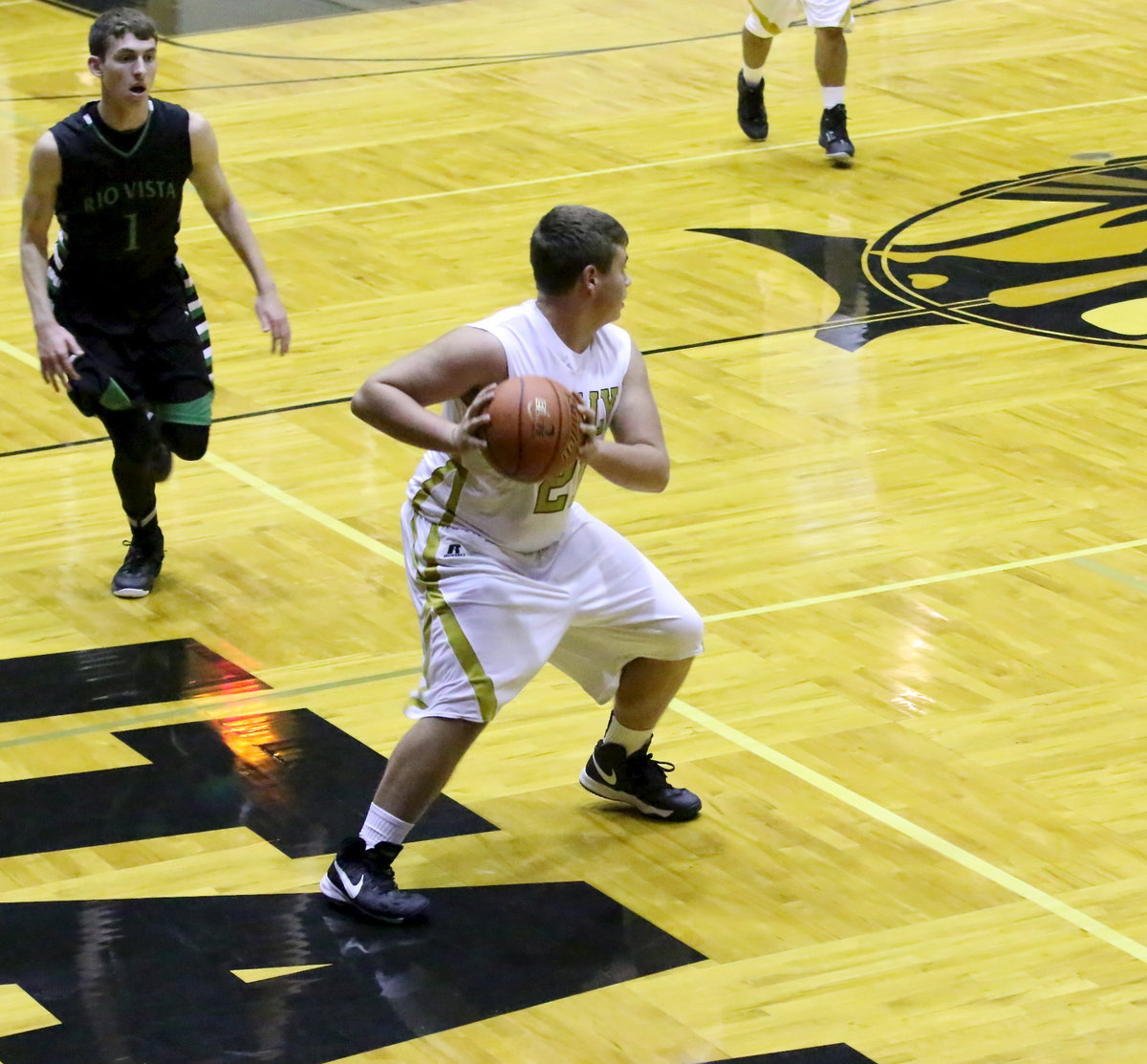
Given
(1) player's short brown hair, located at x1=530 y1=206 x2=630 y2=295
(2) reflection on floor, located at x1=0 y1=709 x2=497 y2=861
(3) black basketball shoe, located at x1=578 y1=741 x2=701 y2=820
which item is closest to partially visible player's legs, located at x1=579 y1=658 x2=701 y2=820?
(3) black basketball shoe, located at x1=578 y1=741 x2=701 y2=820

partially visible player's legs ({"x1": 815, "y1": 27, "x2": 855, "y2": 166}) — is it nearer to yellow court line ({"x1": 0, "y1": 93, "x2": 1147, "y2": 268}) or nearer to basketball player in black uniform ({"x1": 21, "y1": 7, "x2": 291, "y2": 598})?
yellow court line ({"x1": 0, "y1": 93, "x2": 1147, "y2": 268})

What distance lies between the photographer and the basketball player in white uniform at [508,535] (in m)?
4.27

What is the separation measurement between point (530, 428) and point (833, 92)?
7.00 metres

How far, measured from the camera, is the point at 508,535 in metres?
4.43

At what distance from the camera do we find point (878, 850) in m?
4.77

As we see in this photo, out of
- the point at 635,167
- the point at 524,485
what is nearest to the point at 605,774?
the point at 524,485

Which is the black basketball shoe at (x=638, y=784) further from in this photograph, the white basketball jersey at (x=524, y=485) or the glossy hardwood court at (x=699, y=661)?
the white basketball jersey at (x=524, y=485)

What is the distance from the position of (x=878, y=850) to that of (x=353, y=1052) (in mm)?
1357

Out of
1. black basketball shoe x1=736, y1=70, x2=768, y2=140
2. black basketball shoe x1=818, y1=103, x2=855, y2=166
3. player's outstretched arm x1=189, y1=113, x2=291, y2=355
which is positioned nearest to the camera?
player's outstretched arm x1=189, y1=113, x2=291, y2=355

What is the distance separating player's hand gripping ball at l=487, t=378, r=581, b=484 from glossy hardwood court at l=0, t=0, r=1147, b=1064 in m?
0.99

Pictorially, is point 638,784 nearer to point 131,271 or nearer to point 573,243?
point 573,243

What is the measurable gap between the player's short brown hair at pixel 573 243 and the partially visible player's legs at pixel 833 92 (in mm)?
6445

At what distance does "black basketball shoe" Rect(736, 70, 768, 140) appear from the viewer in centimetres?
1101

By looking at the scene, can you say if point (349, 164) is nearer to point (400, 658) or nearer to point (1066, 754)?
point (400, 658)
